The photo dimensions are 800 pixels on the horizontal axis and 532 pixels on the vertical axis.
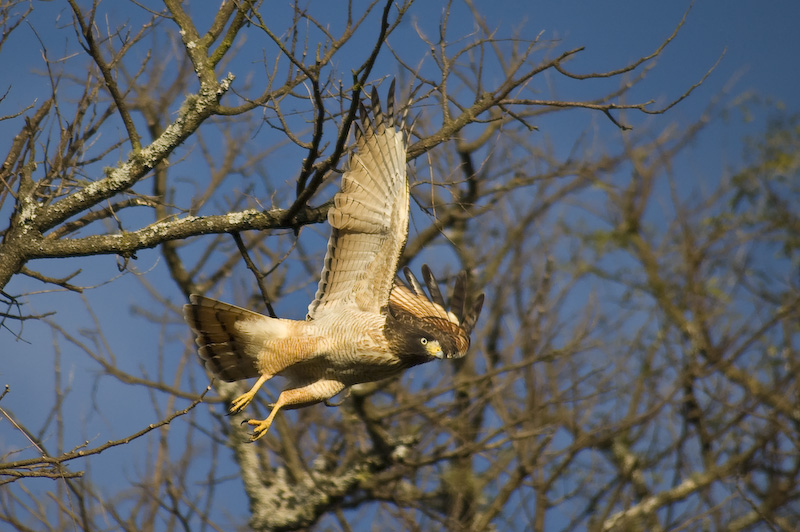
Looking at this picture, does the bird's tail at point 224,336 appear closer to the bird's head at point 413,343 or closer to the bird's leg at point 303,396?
the bird's leg at point 303,396

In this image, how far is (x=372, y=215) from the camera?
13.5 ft

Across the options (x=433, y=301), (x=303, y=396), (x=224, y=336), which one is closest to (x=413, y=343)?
(x=303, y=396)

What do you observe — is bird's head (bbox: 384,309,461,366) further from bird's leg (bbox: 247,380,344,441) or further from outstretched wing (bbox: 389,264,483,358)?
outstretched wing (bbox: 389,264,483,358)

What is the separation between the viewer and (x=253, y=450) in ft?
25.2

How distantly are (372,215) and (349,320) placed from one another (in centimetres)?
56

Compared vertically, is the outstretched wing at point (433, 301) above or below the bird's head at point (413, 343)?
above

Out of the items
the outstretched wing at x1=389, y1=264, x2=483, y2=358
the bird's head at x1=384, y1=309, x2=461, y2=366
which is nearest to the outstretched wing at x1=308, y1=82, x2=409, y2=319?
the bird's head at x1=384, y1=309, x2=461, y2=366

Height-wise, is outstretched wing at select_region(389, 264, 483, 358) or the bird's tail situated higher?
outstretched wing at select_region(389, 264, 483, 358)

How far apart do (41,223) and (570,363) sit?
637cm

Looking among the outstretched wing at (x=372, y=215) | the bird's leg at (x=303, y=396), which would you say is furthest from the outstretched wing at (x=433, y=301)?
the bird's leg at (x=303, y=396)

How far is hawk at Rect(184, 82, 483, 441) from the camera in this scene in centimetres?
399

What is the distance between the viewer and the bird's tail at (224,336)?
412 centimetres

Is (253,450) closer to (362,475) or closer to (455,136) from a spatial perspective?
(362,475)

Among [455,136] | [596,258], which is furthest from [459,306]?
[596,258]
